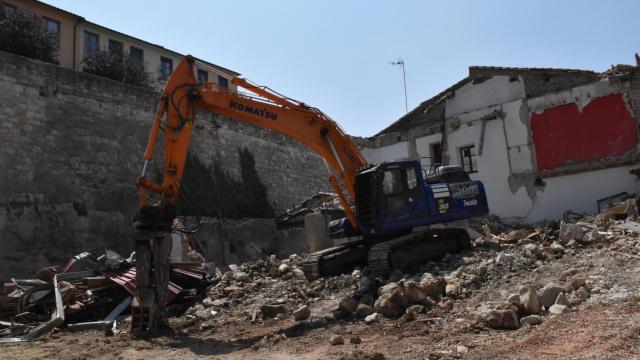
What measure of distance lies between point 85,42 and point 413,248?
21691 millimetres

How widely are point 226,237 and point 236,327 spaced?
9.64 meters

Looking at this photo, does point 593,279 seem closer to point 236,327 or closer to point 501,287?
point 501,287

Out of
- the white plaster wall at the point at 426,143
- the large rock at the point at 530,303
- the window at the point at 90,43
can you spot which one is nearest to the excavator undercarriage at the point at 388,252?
the large rock at the point at 530,303

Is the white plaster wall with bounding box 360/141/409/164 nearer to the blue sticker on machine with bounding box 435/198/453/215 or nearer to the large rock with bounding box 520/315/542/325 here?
the blue sticker on machine with bounding box 435/198/453/215

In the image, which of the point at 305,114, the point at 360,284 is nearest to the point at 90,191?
the point at 305,114

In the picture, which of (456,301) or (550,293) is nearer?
(550,293)

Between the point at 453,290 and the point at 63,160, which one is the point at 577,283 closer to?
the point at 453,290

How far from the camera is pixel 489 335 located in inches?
223

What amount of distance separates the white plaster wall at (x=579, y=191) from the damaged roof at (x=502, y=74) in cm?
283

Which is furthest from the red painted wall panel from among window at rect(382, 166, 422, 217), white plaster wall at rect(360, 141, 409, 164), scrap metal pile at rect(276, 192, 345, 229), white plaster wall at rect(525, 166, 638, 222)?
window at rect(382, 166, 422, 217)

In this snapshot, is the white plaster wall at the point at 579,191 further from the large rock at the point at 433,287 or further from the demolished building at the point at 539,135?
the large rock at the point at 433,287

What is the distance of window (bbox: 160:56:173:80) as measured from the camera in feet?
92.7

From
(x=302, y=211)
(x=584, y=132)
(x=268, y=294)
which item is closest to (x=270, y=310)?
(x=268, y=294)

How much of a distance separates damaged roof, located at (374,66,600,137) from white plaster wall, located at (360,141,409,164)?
2.20ft
